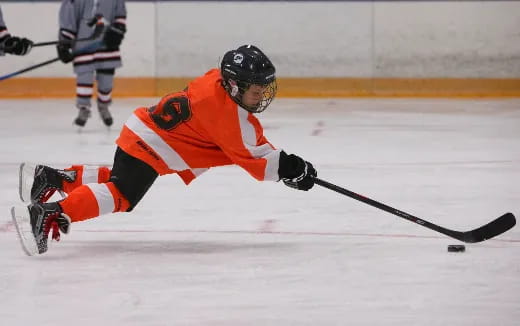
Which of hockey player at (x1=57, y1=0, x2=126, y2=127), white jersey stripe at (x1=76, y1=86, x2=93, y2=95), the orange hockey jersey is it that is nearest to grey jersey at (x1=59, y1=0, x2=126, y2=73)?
hockey player at (x1=57, y1=0, x2=126, y2=127)

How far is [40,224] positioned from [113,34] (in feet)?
13.7

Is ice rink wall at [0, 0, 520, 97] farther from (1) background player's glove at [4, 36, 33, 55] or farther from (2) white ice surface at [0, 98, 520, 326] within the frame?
(1) background player's glove at [4, 36, 33, 55]

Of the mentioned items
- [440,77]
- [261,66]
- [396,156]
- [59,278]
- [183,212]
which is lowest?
[440,77]

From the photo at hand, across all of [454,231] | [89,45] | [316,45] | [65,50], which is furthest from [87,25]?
[454,231]

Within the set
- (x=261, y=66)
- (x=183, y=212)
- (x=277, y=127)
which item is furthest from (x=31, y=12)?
(x=261, y=66)

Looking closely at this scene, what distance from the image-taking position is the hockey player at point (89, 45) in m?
7.43

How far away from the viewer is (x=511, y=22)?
9.72m

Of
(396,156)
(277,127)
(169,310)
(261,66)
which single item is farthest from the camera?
(277,127)

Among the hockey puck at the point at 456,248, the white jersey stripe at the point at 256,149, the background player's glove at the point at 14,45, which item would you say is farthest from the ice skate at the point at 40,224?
the background player's glove at the point at 14,45

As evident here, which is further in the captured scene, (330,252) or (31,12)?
(31,12)

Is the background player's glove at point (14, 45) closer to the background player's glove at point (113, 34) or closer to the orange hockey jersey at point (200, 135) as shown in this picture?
the background player's glove at point (113, 34)

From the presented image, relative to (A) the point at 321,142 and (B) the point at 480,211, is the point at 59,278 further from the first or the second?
(A) the point at 321,142

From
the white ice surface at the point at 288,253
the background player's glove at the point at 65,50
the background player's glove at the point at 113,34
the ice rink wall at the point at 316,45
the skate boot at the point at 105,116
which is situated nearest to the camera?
the white ice surface at the point at 288,253

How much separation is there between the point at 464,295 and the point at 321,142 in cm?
388
